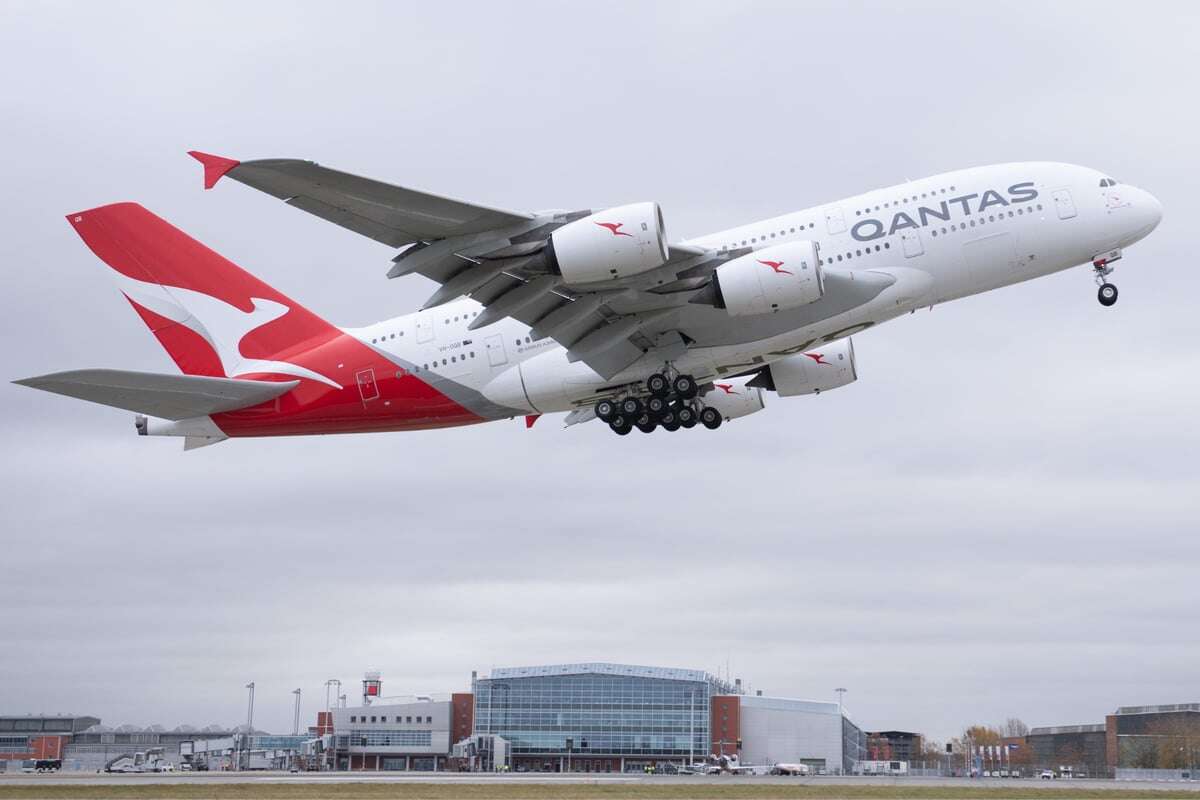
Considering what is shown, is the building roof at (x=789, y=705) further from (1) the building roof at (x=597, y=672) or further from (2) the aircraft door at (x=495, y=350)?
(2) the aircraft door at (x=495, y=350)

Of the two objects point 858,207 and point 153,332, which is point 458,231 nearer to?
point 858,207

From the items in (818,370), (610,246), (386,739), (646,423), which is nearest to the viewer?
(610,246)

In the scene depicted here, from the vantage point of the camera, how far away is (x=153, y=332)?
42.1 m

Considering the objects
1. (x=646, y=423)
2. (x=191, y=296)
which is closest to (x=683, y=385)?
(x=646, y=423)

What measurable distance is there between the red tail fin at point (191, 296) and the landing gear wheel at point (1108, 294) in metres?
23.3

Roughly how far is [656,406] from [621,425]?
55.9 inches

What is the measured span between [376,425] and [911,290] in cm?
1615

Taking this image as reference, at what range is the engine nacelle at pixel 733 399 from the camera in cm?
4375

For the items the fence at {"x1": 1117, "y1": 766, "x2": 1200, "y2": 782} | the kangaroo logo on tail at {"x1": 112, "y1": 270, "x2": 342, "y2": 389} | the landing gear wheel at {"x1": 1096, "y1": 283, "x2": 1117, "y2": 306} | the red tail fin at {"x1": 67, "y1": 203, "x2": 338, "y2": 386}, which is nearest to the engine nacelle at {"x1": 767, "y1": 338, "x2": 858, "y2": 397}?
the landing gear wheel at {"x1": 1096, "y1": 283, "x2": 1117, "y2": 306}

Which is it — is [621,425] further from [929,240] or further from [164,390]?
[164,390]

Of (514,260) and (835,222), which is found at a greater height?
(835,222)

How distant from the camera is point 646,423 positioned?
4012 cm

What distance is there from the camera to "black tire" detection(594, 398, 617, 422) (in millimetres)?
39781

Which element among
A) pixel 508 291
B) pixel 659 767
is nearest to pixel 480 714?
pixel 659 767
